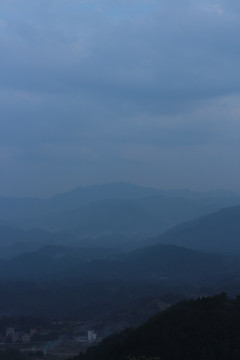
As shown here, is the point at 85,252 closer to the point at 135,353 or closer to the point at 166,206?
the point at 135,353

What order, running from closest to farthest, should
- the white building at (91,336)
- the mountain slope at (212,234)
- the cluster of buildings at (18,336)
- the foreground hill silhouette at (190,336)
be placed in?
the foreground hill silhouette at (190,336), the white building at (91,336), the cluster of buildings at (18,336), the mountain slope at (212,234)

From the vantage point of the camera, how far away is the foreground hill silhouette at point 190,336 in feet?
49.9

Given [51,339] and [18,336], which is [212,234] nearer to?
[18,336]

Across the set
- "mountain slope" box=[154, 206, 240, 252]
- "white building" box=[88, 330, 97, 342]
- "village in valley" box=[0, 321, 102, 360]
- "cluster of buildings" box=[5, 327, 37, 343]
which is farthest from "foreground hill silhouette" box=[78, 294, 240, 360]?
"mountain slope" box=[154, 206, 240, 252]

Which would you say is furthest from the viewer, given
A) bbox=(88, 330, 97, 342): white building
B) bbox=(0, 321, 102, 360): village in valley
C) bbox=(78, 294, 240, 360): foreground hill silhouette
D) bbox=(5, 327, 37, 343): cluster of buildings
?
bbox=(5, 327, 37, 343): cluster of buildings

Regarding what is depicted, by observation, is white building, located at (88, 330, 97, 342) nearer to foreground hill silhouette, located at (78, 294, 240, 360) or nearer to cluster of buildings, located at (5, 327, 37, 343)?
cluster of buildings, located at (5, 327, 37, 343)

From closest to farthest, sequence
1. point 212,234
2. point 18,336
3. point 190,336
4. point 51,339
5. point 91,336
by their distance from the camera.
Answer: point 190,336 → point 91,336 → point 51,339 → point 18,336 → point 212,234

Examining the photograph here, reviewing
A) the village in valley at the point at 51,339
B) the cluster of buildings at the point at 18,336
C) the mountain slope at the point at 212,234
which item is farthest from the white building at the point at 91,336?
the mountain slope at the point at 212,234

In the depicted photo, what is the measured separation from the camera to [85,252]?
82562 mm

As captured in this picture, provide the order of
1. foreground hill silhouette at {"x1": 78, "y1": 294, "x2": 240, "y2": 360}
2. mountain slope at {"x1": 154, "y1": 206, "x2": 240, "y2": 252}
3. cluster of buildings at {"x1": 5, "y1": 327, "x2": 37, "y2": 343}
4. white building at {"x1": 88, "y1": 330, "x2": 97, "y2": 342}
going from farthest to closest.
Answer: mountain slope at {"x1": 154, "y1": 206, "x2": 240, "y2": 252}, cluster of buildings at {"x1": 5, "y1": 327, "x2": 37, "y2": 343}, white building at {"x1": 88, "y1": 330, "x2": 97, "y2": 342}, foreground hill silhouette at {"x1": 78, "y1": 294, "x2": 240, "y2": 360}

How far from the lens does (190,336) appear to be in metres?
16.4

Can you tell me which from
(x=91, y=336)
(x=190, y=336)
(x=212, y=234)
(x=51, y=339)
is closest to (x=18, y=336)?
(x=51, y=339)

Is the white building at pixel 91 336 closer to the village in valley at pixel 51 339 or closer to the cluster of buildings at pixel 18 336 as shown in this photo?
the village in valley at pixel 51 339

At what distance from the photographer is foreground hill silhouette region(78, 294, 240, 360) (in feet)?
49.9
